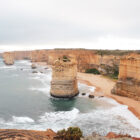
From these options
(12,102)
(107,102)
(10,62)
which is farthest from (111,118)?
(10,62)

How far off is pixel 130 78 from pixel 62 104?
11.7 meters

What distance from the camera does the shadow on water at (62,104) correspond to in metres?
21.5

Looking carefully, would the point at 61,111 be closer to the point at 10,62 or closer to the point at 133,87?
the point at 133,87

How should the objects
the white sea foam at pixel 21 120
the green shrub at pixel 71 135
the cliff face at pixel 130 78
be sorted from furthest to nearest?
the cliff face at pixel 130 78, the white sea foam at pixel 21 120, the green shrub at pixel 71 135

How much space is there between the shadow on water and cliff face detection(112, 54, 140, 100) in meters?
8.33

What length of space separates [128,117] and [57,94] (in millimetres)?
11841

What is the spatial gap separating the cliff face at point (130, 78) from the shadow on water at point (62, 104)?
8.33 metres

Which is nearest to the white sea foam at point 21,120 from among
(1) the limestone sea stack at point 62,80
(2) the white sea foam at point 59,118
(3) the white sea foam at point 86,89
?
(2) the white sea foam at point 59,118

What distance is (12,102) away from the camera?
2402cm

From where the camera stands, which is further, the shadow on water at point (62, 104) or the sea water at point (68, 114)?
the shadow on water at point (62, 104)

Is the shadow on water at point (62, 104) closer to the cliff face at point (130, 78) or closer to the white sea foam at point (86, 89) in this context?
the white sea foam at point (86, 89)

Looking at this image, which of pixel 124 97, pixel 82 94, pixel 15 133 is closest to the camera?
pixel 15 133

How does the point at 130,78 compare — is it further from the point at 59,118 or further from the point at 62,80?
the point at 59,118

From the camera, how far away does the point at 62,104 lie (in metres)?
22.9
